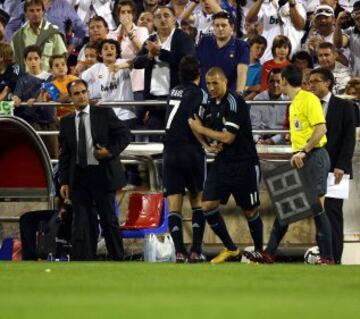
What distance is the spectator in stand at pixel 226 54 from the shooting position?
2095cm

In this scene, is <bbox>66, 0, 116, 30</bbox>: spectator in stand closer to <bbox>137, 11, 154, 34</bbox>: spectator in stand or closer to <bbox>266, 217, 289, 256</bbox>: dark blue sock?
<bbox>137, 11, 154, 34</bbox>: spectator in stand

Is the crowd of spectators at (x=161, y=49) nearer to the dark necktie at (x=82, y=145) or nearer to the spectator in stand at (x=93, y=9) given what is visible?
the spectator in stand at (x=93, y=9)

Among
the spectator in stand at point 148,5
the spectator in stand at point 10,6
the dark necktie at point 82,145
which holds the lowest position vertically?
the dark necktie at point 82,145

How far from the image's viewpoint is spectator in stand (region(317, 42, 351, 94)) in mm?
21891

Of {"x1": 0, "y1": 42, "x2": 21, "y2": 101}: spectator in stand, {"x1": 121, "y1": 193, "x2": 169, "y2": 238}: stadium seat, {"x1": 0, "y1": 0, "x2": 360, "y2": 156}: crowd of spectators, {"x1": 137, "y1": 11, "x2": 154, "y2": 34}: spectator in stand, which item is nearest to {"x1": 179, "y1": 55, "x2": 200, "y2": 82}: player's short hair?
{"x1": 0, "y1": 0, "x2": 360, "y2": 156}: crowd of spectators

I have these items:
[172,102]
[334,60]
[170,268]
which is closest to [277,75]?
[334,60]

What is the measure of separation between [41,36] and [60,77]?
1.70 metres

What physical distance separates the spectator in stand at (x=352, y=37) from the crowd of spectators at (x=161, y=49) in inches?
0.5

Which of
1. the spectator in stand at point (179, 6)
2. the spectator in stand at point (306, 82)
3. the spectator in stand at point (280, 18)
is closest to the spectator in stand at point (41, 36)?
the spectator in stand at point (179, 6)

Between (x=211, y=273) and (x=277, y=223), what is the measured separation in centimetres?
227

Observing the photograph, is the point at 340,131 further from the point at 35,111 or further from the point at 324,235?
the point at 35,111

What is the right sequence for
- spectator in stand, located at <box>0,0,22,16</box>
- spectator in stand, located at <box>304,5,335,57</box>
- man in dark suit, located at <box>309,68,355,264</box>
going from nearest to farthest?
man in dark suit, located at <box>309,68,355,264</box>
spectator in stand, located at <box>304,5,335,57</box>
spectator in stand, located at <box>0,0,22,16</box>

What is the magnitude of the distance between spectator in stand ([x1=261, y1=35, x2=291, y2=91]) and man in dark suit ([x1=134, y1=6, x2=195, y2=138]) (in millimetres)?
1608

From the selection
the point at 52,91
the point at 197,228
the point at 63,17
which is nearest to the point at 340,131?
the point at 197,228
